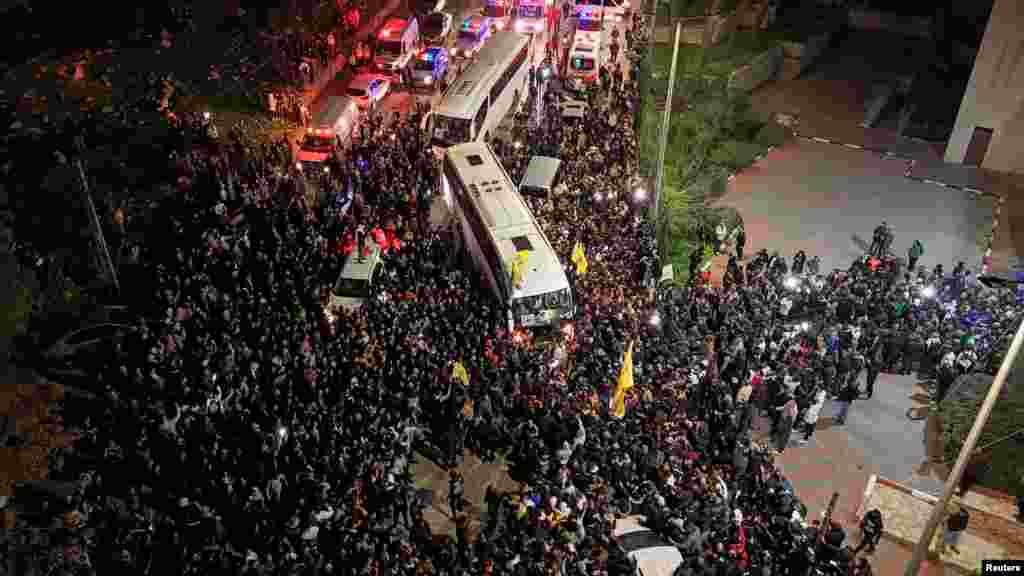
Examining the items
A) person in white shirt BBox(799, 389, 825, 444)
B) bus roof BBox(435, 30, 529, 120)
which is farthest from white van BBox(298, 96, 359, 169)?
person in white shirt BBox(799, 389, 825, 444)

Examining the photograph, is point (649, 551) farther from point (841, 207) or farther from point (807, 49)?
point (807, 49)

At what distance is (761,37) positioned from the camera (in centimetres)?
3591

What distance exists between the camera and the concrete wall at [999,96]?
25875 millimetres

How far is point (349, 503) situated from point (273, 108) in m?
18.1

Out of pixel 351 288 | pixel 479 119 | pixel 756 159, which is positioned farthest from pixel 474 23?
pixel 351 288

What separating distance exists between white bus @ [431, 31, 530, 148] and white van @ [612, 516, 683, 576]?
47.5 ft

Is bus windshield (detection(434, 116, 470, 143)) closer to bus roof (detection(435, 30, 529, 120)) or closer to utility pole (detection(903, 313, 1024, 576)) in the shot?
bus roof (detection(435, 30, 529, 120))

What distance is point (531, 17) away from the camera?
108 feet

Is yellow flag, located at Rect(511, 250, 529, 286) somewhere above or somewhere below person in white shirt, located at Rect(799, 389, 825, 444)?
above

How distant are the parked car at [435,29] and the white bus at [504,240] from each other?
12541mm

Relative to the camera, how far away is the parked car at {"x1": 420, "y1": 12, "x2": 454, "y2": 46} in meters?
32.4

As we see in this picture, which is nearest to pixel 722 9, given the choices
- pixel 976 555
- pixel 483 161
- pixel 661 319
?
pixel 483 161

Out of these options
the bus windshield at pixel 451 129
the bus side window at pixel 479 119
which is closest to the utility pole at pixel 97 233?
the bus windshield at pixel 451 129

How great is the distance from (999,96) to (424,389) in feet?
76.7
